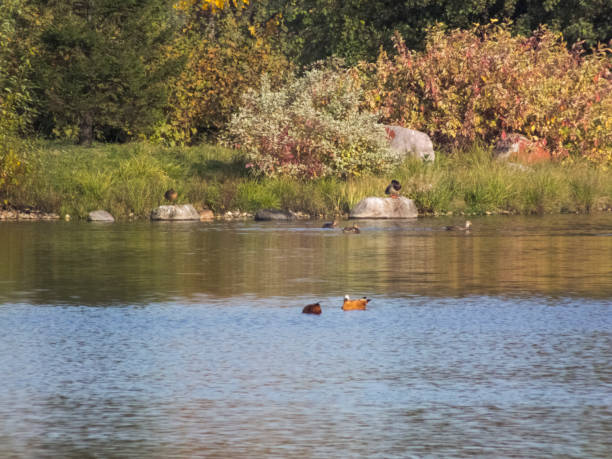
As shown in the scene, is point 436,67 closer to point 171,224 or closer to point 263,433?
point 171,224

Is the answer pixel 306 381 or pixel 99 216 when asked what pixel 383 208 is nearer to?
pixel 99 216

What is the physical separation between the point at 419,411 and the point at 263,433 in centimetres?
115

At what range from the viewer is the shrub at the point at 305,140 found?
113 feet

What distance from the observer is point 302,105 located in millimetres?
35188

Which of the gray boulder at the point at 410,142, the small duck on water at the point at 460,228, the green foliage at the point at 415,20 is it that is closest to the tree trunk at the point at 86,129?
the gray boulder at the point at 410,142

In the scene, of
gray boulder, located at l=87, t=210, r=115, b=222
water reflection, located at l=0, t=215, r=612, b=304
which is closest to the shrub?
gray boulder, located at l=87, t=210, r=115, b=222

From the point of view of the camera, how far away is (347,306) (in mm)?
12883

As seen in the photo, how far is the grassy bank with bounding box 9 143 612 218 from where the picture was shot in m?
32.9

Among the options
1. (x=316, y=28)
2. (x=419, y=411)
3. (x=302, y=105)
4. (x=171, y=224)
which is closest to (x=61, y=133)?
(x=302, y=105)

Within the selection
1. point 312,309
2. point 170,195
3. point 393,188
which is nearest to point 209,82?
point 170,195

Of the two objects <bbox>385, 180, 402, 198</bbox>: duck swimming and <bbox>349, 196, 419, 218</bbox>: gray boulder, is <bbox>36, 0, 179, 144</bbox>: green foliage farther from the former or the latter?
<bbox>349, 196, 419, 218</bbox>: gray boulder

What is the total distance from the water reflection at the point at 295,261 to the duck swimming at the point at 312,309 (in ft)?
5.91

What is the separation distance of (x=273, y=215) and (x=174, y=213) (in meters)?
2.54

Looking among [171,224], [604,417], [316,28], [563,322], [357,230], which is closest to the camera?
[604,417]
